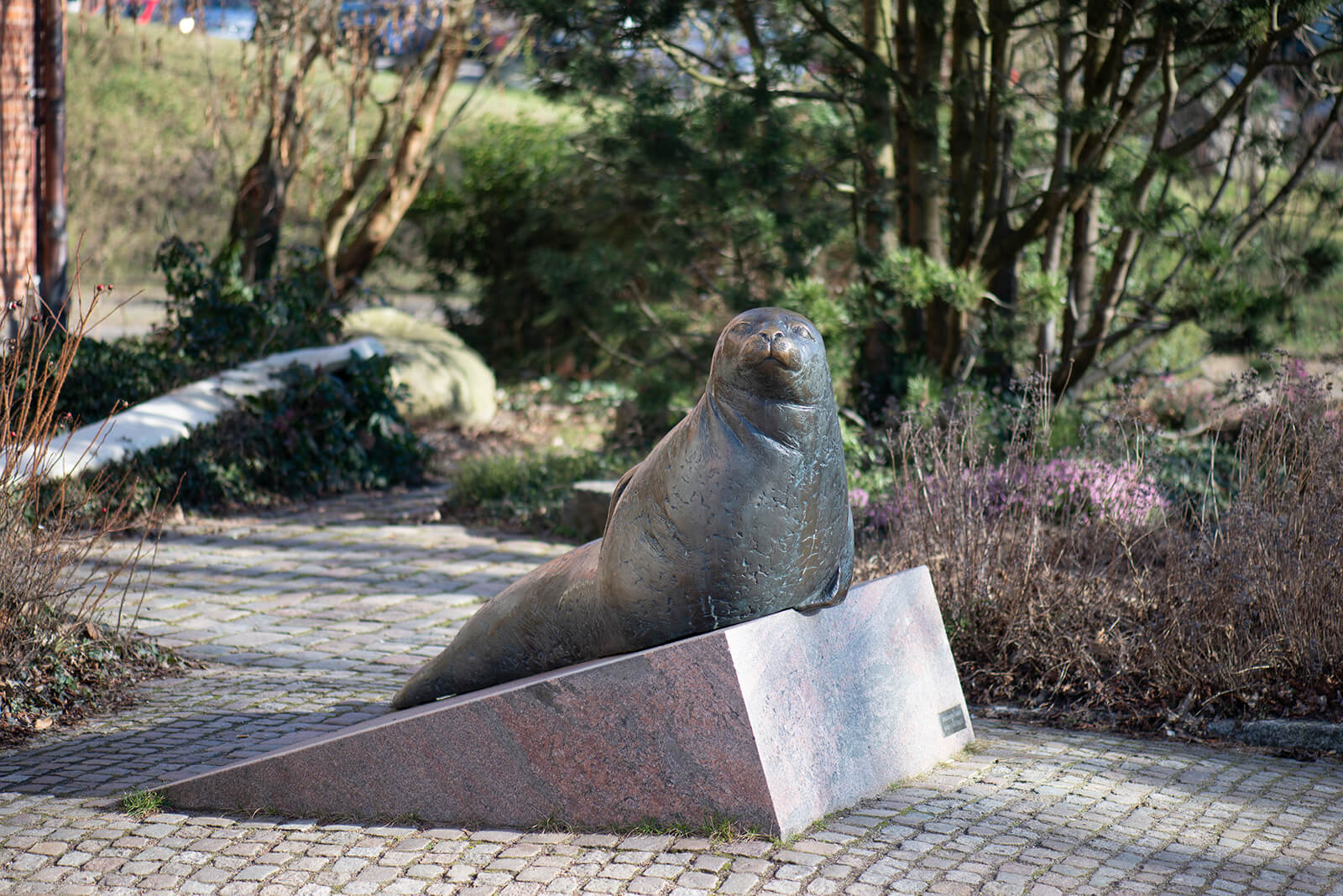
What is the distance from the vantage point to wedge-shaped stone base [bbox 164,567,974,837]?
11.8 feet

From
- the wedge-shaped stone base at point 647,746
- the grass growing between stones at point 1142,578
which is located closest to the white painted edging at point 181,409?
the wedge-shaped stone base at point 647,746

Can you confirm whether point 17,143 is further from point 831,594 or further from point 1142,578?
point 1142,578

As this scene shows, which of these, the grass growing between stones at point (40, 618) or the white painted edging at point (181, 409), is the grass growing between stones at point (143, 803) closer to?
the grass growing between stones at point (40, 618)

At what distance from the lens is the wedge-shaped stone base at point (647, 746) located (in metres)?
3.59

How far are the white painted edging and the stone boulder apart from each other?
158 centimetres

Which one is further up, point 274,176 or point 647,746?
point 274,176

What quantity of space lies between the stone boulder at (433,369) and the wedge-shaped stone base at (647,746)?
787cm

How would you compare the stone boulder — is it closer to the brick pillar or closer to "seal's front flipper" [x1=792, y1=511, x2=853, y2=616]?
the brick pillar

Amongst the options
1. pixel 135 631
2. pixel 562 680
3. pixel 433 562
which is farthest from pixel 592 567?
pixel 433 562

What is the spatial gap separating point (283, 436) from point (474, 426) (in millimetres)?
3229

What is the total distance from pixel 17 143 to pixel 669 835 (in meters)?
7.99

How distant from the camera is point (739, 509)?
11.9ft

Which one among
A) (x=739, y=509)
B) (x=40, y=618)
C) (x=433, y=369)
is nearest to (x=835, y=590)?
(x=739, y=509)

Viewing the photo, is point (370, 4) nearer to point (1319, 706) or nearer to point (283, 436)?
point (283, 436)
